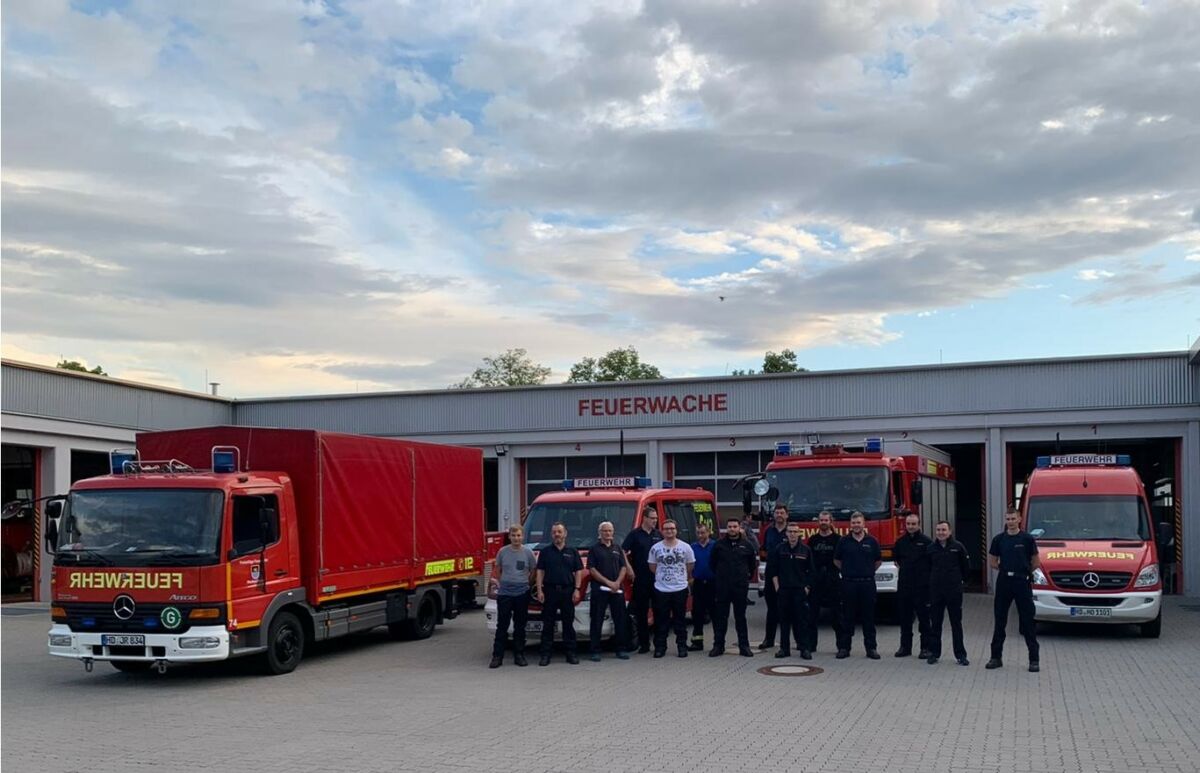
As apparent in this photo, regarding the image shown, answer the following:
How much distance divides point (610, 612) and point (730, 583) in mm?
1595

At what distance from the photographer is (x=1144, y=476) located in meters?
33.2

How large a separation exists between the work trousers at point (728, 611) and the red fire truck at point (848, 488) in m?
2.98

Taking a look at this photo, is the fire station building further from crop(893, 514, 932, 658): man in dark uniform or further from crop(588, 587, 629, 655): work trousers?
crop(588, 587, 629, 655): work trousers

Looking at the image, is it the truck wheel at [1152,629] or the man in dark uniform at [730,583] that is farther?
the truck wheel at [1152,629]

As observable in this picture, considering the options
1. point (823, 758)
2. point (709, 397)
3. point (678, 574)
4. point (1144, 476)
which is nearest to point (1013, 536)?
point (678, 574)

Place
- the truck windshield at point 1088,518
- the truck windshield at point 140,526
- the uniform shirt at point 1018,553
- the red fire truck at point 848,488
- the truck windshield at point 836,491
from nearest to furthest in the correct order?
the truck windshield at point 140,526 < the uniform shirt at point 1018,553 < the truck windshield at point 1088,518 < the red fire truck at point 848,488 < the truck windshield at point 836,491

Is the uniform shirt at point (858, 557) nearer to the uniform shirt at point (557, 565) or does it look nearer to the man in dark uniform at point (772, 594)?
the man in dark uniform at point (772, 594)

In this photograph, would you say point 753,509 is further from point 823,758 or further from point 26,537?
point 26,537

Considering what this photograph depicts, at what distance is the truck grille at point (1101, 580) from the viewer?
16078 millimetres

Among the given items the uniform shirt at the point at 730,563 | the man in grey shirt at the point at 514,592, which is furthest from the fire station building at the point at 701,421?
the man in grey shirt at the point at 514,592

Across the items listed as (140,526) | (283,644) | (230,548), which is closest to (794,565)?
(283,644)

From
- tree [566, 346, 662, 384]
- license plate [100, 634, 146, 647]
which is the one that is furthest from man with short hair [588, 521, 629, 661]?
tree [566, 346, 662, 384]

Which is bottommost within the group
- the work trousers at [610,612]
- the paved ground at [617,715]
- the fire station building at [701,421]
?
the paved ground at [617,715]

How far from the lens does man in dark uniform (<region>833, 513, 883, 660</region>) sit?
46.5 feet
